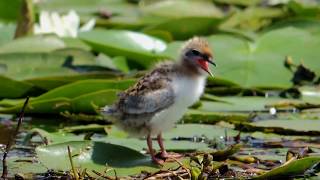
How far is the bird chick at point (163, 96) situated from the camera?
4.71 m

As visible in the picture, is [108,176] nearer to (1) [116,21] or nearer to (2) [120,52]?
(2) [120,52]

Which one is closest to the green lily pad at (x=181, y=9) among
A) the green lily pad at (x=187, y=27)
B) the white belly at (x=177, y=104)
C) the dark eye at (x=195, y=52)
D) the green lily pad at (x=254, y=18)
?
the green lily pad at (x=254, y=18)

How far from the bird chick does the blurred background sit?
14 cm

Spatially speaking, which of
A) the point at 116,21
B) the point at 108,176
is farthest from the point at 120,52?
the point at 108,176

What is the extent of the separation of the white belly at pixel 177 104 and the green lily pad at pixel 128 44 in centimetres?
202

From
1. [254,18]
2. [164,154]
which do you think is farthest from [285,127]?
[254,18]

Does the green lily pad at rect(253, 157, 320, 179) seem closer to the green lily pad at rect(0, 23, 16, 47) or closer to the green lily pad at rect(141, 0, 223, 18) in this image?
the green lily pad at rect(0, 23, 16, 47)

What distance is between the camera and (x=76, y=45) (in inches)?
296

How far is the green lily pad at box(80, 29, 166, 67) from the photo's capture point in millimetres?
7004

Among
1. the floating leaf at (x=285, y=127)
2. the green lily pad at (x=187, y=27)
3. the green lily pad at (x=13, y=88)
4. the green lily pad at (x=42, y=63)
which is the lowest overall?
the floating leaf at (x=285, y=127)

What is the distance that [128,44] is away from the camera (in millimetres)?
7203

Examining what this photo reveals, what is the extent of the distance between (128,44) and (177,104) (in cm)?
253

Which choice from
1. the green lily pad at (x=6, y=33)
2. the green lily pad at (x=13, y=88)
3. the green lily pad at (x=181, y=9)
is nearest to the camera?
the green lily pad at (x=13, y=88)

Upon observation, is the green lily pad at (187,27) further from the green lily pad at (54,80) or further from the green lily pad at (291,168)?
the green lily pad at (291,168)
